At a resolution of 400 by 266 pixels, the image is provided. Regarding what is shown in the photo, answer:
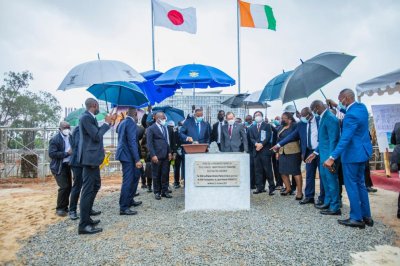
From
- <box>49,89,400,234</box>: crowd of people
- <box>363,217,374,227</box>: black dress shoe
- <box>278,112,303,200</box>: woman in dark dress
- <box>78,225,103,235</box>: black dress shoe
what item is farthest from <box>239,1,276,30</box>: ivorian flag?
<box>78,225,103,235</box>: black dress shoe

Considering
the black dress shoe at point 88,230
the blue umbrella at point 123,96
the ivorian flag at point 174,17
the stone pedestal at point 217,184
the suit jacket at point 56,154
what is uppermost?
the ivorian flag at point 174,17

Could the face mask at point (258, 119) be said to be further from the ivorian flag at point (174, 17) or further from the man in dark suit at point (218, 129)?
the ivorian flag at point (174, 17)

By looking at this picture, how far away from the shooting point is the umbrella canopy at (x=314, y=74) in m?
4.89

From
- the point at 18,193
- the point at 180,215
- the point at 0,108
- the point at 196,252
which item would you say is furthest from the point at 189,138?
the point at 0,108

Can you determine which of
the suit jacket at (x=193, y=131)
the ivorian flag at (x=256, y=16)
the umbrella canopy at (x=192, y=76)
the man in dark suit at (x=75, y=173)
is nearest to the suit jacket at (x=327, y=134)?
the umbrella canopy at (x=192, y=76)

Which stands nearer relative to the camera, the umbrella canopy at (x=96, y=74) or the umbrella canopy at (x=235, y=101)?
the umbrella canopy at (x=96, y=74)

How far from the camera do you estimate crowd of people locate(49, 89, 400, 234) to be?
4.45 meters

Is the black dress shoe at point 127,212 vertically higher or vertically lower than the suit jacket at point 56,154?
lower

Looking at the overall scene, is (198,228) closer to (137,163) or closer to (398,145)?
(137,163)

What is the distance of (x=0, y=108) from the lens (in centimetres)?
3050

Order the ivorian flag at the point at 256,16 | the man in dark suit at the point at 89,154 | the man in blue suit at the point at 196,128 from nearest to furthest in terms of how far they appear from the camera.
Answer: the man in dark suit at the point at 89,154 → the man in blue suit at the point at 196,128 → the ivorian flag at the point at 256,16

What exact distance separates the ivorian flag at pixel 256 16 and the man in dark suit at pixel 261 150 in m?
6.44

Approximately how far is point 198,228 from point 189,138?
8.93ft

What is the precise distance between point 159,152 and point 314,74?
3.64m
